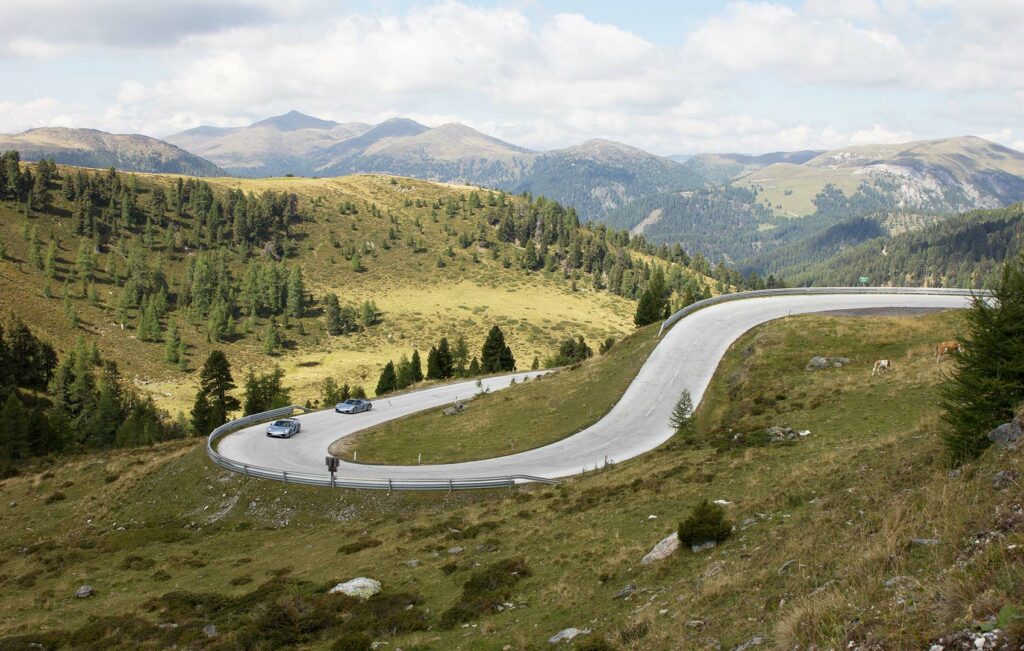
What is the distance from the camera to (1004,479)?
1139 centimetres

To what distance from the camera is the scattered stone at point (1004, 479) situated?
1112cm

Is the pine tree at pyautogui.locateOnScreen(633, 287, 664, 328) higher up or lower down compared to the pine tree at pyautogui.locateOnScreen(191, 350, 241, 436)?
higher up

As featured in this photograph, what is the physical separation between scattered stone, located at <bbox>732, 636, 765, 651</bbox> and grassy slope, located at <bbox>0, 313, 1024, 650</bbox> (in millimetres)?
274

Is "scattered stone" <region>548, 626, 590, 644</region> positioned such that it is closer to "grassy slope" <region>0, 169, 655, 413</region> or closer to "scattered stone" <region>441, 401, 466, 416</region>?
"scattered stone" <region>441, 401, 466, 416</region>

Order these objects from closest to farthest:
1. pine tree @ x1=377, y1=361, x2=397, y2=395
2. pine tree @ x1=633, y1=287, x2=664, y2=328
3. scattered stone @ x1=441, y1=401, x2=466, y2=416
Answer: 1. scattered stone @ x1=441, y1=401, x2=466, y2=416
2. pine tree @ x1=633, y1=287, x2=664, y2=328
3. pine tree @ x1=377, y1=361, x2=397, y2=395

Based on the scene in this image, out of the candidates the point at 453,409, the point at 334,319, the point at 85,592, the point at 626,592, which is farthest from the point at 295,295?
the point at 626,592

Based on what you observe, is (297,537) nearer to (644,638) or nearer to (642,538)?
(642,538)

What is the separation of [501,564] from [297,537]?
→ 1597cm

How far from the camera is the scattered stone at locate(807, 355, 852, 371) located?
4175cm

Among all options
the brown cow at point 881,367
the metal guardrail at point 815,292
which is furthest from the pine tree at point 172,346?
the brown cow at point 881,367

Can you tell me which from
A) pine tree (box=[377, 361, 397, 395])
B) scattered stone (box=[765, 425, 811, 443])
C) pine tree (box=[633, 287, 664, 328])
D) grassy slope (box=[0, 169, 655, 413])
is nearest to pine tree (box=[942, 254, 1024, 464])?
scattered stone (box=[765, 425, 811, 443])

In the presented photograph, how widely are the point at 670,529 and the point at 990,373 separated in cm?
969

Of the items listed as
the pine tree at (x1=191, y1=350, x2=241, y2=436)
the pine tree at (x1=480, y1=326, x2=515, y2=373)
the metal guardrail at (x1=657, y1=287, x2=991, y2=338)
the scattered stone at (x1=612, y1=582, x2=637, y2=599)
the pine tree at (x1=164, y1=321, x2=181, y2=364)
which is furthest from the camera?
the pine tree at (x1=164, y1=321, x2=181, y2=364)

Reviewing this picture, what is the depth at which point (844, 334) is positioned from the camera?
1898 inches
